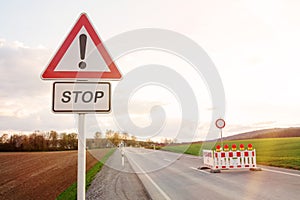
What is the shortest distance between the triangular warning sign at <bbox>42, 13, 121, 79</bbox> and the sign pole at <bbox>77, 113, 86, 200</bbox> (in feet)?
1.53

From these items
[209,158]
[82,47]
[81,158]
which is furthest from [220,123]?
[81,158]

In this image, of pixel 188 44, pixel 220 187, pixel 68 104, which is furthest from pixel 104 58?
pixel 220 187

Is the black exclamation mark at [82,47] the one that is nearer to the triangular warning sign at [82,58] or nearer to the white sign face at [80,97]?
the triangular warning sign at [82,58]

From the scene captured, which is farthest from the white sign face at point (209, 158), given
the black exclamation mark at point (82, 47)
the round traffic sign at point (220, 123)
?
the black exclamation mark at point (82, 47)

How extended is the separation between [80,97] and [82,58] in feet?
1.43

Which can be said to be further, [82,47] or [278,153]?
[278,153]

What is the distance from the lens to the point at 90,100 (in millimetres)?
3092

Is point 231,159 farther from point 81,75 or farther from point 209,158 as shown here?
point 81,75

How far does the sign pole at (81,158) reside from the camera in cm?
294

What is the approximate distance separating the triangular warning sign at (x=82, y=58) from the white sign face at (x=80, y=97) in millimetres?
110

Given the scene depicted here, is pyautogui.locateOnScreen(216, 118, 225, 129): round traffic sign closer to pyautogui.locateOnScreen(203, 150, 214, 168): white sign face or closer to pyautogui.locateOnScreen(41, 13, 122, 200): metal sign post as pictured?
pyautogui.locateOnScreen(203, 150, 214, 168): white sign face

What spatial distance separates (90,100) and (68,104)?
0.22 metres

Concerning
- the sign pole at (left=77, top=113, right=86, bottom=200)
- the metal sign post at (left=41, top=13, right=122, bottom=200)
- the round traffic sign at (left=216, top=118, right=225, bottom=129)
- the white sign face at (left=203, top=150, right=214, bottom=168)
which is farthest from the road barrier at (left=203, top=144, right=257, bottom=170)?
the sign pole at (left=77, top=113, right=86, bottom=200)

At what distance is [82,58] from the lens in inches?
127
